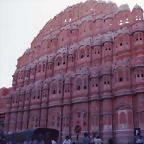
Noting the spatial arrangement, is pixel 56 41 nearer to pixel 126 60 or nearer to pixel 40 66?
pixel 40 66

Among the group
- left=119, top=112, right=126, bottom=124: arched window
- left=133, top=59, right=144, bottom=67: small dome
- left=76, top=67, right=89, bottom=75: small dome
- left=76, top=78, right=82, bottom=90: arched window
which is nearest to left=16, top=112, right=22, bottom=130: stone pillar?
left=76, top=78, right=82, bottom=90: arched window

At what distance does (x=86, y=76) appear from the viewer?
2352 centimetres

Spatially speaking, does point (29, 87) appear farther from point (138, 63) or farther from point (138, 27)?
point (138, 27)

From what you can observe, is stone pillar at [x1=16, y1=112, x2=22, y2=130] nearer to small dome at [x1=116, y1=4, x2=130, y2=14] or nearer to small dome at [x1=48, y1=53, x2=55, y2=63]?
small dome at [x1=48, y1=53, x2=55, y2=63]

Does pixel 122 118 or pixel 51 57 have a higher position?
pixel 51 57

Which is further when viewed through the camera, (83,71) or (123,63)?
(83,71)

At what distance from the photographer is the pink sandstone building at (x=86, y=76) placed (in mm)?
20312

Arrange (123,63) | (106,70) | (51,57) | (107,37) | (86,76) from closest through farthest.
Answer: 1. (123,63)
2. (106,70)
3. (86,76)
4. (107,37)
5. (51,57)

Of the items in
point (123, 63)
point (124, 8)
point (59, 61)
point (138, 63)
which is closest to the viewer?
point (138, 63)

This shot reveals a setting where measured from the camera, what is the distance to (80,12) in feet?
101

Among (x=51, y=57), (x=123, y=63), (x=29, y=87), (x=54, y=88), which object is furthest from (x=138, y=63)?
(x=29, y=87)

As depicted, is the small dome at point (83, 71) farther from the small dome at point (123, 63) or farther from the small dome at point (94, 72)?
the small dome at point (123, 63)

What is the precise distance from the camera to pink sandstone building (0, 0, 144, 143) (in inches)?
800

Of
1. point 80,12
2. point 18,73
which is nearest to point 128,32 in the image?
point 80,12
